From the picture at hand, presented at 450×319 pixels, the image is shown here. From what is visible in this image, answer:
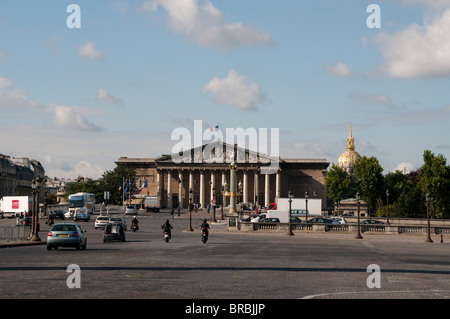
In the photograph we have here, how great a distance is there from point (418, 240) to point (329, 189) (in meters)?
91.4

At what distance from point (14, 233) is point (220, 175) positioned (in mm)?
137092

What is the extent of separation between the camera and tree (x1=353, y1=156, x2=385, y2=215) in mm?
142375

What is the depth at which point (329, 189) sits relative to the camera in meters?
152

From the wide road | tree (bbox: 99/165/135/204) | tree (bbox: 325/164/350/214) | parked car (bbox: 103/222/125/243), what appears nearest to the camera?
the wide road

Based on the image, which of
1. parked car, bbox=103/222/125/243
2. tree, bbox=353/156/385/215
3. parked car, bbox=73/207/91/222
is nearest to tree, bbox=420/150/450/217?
tree, bbox=353/156/385/215

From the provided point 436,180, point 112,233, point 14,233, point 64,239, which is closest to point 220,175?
point 436,180

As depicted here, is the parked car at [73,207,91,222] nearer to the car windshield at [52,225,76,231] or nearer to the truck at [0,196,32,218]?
the truck at [0,196,32,218]

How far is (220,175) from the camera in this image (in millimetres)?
182875

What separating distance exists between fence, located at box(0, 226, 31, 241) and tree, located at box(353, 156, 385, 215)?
103m

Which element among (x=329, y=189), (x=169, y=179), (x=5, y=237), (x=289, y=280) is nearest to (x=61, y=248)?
(x=5, y=237)

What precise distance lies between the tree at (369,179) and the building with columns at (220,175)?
36.4 m

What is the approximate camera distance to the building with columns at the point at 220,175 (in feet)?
591

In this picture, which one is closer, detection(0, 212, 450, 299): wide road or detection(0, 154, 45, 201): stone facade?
detection(0, 212, 450, 299): wide road
